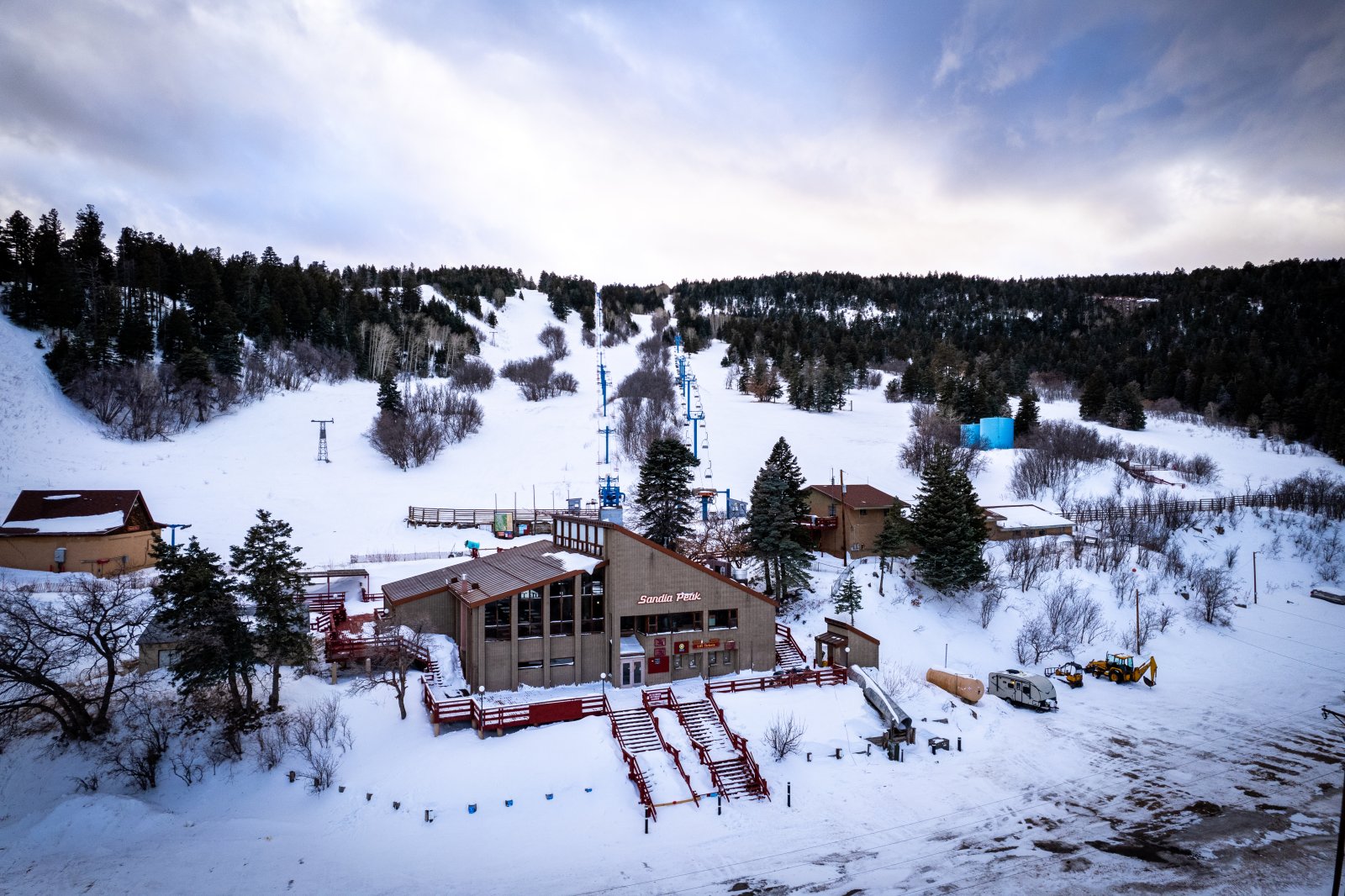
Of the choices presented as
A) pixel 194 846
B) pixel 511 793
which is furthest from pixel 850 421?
pixel 194 846

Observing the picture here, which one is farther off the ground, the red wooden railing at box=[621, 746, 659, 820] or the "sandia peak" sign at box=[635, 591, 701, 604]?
the "sandia peak" sign at box=[635, 591, 701, 604]

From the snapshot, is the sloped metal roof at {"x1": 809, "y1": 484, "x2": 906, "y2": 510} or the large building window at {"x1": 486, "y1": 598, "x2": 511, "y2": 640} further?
the sloped metal roof at {"x1": 809, "y1": 484, "x2": 906, "y2": 510}

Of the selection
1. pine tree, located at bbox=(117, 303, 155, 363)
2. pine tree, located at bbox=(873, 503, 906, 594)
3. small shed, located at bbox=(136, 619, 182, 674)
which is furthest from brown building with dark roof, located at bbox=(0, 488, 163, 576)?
pine tree, located at bbox=(873, 503, 906, 594)

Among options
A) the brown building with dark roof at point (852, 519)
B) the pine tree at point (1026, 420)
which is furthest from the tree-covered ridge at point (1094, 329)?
the brown building with dark roof at point (852, 519)

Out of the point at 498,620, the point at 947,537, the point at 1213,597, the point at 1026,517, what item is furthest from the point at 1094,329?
the point at 498,620

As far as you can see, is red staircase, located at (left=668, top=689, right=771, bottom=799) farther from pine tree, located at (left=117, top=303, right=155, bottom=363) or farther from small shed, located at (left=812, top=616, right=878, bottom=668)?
pine tree, located at (left=117, top=303, right=155, bottom=363)
